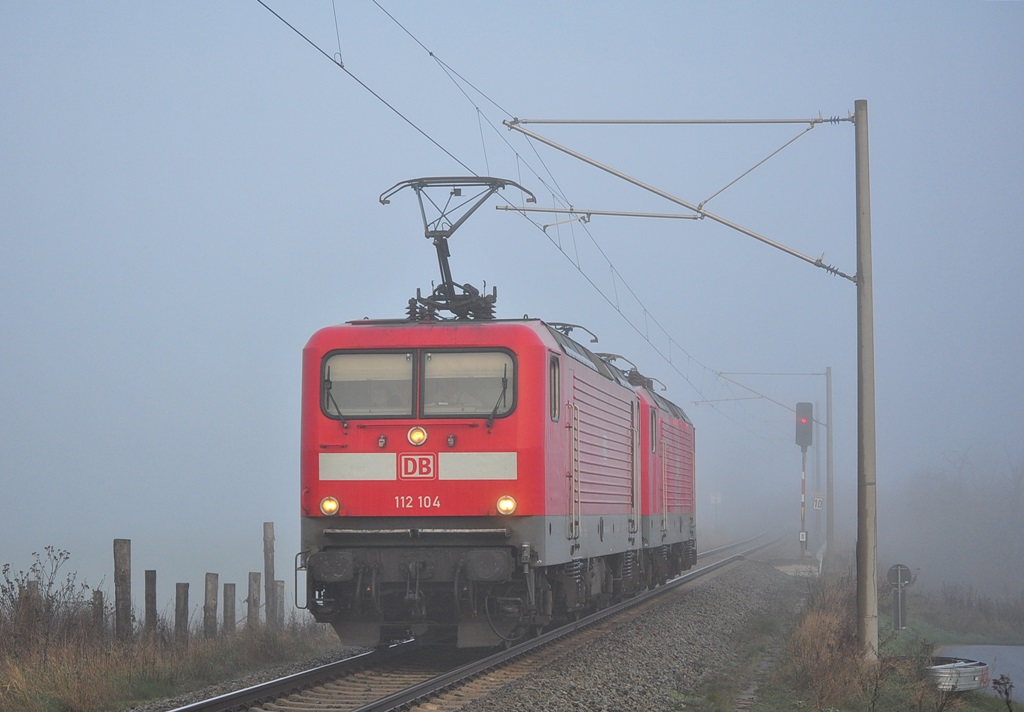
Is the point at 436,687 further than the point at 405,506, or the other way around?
the point at 405,506

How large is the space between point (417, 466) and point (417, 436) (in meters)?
0.29

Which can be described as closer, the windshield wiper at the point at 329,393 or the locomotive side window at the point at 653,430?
the windshield wiper at the point at 329,393

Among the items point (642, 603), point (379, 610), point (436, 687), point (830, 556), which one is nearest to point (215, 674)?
point (379, 610)

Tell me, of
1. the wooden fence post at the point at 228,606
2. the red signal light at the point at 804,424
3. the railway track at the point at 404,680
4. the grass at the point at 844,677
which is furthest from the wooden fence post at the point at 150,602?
the red signal light at the point at 804,424

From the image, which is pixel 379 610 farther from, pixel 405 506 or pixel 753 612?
pixel 753 612

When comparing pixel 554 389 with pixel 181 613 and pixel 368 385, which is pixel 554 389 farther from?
pixel 181 613

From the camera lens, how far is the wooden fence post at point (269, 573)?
1778cm

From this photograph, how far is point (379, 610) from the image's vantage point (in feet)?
40.1

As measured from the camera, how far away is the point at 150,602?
15.1m

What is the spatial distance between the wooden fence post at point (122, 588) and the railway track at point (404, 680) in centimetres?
301

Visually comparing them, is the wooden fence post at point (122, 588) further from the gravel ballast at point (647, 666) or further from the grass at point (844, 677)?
the grass at point (844, 677)

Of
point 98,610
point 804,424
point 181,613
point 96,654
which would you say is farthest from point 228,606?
point 804,424

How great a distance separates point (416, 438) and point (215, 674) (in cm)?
304

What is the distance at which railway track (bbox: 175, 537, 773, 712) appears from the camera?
996 cm
